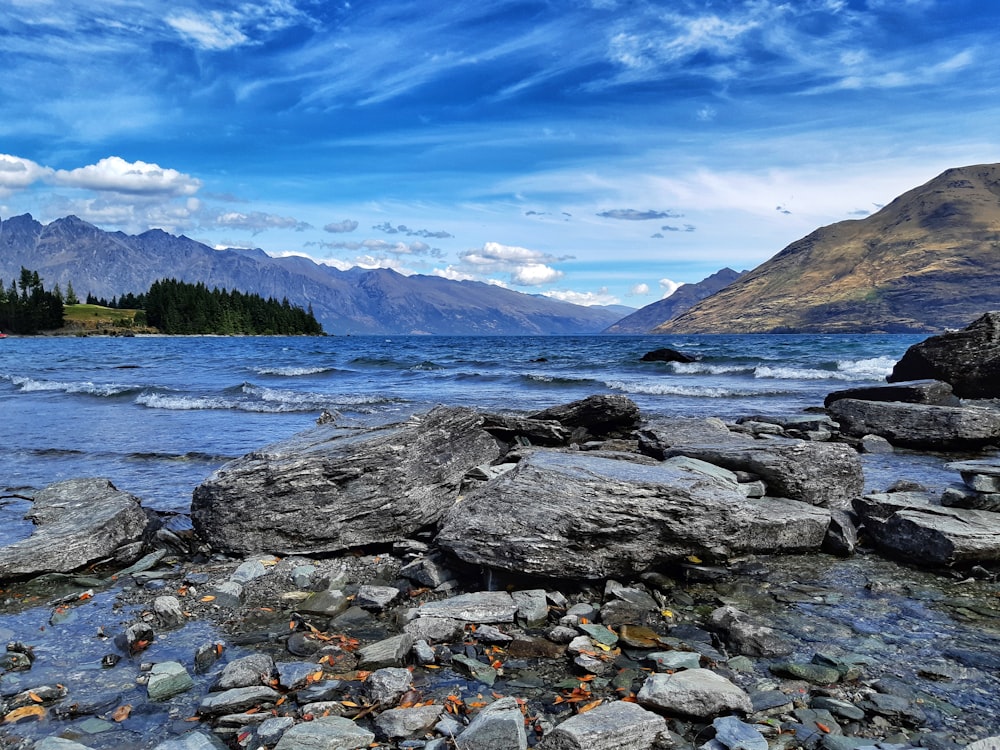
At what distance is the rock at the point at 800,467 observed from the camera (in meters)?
9.29

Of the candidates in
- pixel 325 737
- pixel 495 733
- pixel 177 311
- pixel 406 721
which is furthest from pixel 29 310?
pixel 495 733

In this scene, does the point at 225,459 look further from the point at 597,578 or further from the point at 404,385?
the point at 404,385

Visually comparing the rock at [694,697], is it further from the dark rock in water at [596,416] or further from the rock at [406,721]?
the dark rock in water at [596,416]

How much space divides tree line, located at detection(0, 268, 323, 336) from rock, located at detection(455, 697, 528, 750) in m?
188

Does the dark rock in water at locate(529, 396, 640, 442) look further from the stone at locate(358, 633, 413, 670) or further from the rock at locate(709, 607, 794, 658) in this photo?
the stone at locate(358, 633, 413, 670)

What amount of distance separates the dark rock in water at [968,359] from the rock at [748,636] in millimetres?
21137

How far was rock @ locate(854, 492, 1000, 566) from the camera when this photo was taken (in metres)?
7.52

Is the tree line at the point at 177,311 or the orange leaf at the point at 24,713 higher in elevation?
the tree line at the point at 177,311

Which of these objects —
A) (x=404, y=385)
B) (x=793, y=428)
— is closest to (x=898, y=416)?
(x=793, y=428)

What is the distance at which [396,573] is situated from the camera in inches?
315

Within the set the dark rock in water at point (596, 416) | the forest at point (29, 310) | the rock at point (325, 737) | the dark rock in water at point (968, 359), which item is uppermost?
the forest at point (29, 310)

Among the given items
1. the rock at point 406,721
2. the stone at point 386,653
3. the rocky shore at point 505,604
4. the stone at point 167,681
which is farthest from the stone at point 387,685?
the stone at point 167,681

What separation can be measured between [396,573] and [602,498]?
9.35ft

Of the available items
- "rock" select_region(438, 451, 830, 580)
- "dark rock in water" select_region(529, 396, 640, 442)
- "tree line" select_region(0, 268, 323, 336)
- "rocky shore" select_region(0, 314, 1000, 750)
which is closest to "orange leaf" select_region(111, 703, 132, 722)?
"rocky shore" select_region(0, 314, 1000, 750)
